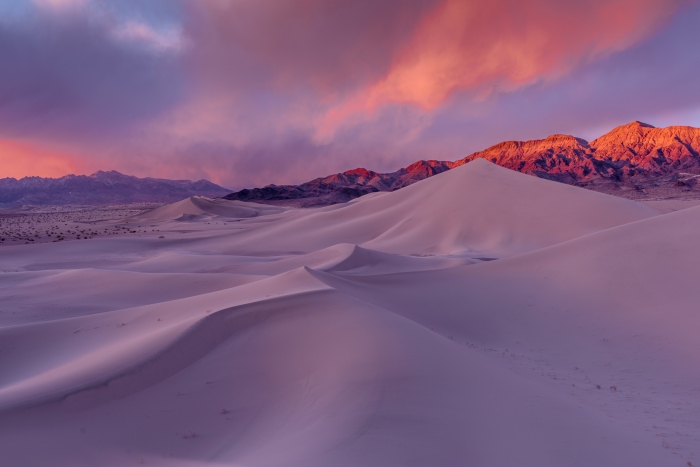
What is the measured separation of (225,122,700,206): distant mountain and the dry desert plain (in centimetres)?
7480

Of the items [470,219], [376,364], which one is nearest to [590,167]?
[470,219]

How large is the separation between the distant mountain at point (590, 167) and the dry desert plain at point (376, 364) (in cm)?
7480

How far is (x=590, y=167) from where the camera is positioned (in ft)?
A: 422

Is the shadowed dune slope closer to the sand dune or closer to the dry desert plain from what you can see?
the dry desert plain

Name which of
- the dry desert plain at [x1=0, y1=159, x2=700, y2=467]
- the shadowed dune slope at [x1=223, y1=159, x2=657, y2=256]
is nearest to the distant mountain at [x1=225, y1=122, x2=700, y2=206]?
the shadowed dune slope at [x1=223, y1=159, x2=657, y2=256]

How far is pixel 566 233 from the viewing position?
24125 mm

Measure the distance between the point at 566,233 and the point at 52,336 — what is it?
2389 centimetres

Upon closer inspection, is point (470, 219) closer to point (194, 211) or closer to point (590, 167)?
point (194, 211)

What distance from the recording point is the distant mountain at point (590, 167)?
96.5 metres

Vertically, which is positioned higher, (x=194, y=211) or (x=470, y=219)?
(x=194, y=211)

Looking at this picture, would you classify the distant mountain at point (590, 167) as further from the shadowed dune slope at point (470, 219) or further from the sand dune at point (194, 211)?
the shadowed dune slope at point (470, 219)

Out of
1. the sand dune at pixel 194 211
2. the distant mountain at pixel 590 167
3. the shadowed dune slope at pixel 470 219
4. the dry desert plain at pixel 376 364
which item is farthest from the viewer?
the distant mountain at pixel 590 167

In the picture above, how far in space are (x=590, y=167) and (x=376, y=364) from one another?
144 m

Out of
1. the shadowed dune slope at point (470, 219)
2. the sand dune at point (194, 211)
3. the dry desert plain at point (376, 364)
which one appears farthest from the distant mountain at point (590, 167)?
the dry desert plain at point (376, 364)
